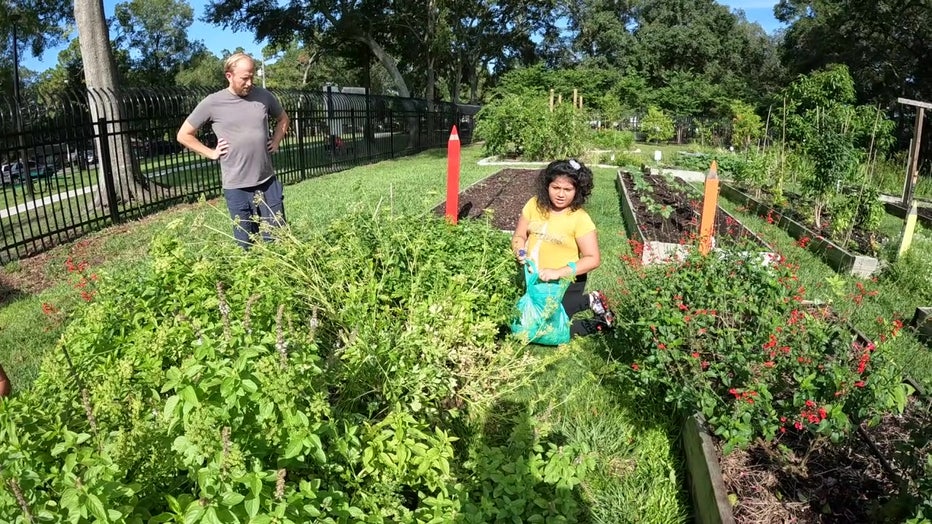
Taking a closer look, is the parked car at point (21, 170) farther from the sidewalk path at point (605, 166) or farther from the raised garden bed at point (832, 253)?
the sidewalk path at point (605, 166)

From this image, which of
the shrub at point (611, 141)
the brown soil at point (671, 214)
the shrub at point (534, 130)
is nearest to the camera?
the brown soil at point (671, 214)

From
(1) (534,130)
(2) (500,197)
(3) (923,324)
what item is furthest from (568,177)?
(1) (534,130)

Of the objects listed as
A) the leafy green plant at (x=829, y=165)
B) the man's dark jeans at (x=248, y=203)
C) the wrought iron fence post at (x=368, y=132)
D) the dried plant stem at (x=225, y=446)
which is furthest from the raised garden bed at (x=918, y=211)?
the wrought iron fence post at (x=368, y=132)

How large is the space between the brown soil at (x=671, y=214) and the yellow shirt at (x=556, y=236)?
204cm

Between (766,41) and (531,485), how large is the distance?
68.8m

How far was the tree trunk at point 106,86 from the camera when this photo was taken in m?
8.63

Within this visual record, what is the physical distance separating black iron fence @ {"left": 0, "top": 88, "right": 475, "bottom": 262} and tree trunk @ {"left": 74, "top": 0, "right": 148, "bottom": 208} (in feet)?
0.08

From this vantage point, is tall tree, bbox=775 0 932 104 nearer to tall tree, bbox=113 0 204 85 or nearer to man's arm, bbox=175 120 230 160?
man's arm, bbox=175 120 230 160

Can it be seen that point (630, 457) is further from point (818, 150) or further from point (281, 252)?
point (818, 150)

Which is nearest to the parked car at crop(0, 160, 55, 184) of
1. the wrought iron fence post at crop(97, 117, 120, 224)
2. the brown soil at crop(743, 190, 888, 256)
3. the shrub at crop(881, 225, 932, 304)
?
the wrought iron fence post at crop(97, 117, 120, 224)

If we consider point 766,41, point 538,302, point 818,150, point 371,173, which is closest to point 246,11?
point 371,173

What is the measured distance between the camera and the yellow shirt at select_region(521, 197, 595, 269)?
13.1 ft

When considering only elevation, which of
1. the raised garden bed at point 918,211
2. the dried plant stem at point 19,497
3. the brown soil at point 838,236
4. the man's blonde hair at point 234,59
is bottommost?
the raised garden bed at point 918,211

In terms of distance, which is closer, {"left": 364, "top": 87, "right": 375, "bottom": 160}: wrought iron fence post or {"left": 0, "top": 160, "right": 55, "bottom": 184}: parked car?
{"left": 0, "top": 160, "right": 55, "bottom": 184}: parked car
